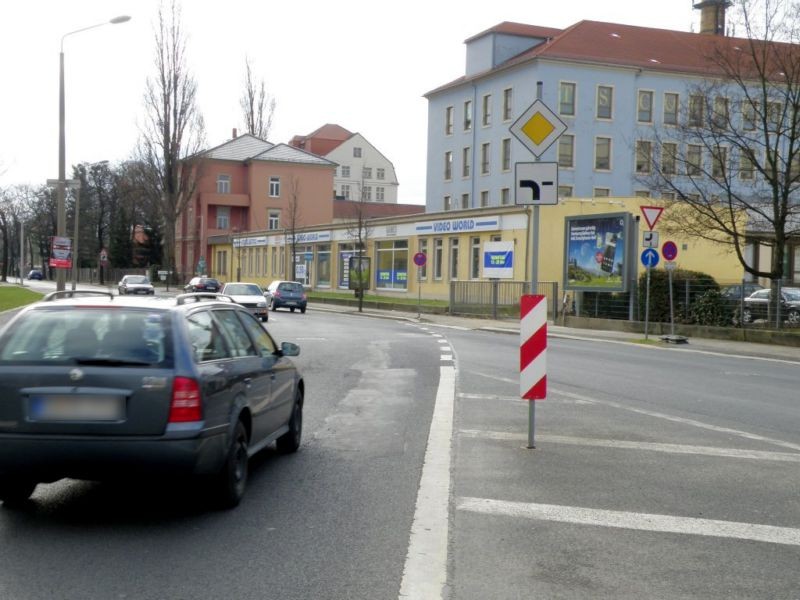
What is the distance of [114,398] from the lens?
586 cm

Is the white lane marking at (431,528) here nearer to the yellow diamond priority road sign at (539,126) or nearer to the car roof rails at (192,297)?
the car roof rails at (192,297)

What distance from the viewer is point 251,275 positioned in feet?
263

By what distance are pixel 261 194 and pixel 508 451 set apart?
80157 mm

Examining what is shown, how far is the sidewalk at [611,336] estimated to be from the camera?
23.2 meters

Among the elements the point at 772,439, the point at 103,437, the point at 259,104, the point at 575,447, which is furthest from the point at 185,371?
the point at 259,104

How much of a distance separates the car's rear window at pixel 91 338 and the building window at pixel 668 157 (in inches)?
1006


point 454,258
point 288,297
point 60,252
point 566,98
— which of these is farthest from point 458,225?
point 60,252

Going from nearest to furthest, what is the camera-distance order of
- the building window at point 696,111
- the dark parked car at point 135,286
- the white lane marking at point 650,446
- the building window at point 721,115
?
the white lane marking at point 650,446 < the building window at point 721,115 < the building window at point 696,111 < the dark parked car at point 135,286

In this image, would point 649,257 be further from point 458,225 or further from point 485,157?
point 485,157

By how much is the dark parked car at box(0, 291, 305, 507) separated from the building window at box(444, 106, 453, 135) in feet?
219

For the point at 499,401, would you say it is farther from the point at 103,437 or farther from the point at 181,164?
the point at 181,164

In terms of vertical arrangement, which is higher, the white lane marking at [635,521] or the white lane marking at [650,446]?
the white lane marking at [635,521]

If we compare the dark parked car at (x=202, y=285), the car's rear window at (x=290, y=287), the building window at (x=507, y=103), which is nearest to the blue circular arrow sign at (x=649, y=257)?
the car's rear window at (x=290, y=287)

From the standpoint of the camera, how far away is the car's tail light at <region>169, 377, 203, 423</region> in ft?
19.4
